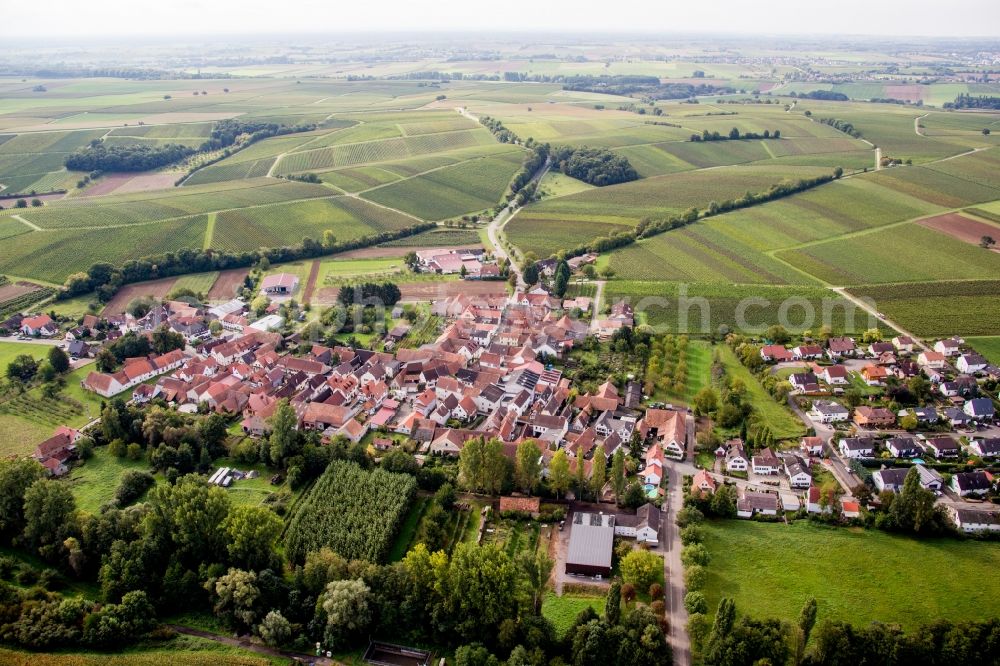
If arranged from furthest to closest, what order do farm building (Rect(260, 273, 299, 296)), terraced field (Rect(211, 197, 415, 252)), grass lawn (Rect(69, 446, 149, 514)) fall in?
1. terraced field (Rect(211, 197, 415, 252))
2. farm building (Rect(260, 273, 299, 296))
3. grass lawn (Rect(69, 446, 149, 514))

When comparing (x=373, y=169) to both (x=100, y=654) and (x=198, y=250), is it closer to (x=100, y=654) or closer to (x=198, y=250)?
(x=198, y=250)

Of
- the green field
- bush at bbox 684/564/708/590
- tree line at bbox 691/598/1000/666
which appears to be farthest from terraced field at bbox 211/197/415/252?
tree line at bbox 691/598/1000/666

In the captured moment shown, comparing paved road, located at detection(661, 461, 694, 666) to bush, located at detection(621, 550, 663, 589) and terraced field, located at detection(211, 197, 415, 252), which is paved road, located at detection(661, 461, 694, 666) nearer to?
bush, located at detection(621, 550, 663, 589)

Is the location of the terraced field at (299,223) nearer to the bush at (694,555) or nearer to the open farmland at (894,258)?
the open farmland at (894,258)

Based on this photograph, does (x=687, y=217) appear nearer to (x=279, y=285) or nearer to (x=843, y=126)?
(x=279, y=285)

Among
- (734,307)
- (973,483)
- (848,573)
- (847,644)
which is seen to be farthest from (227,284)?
(973,483)
